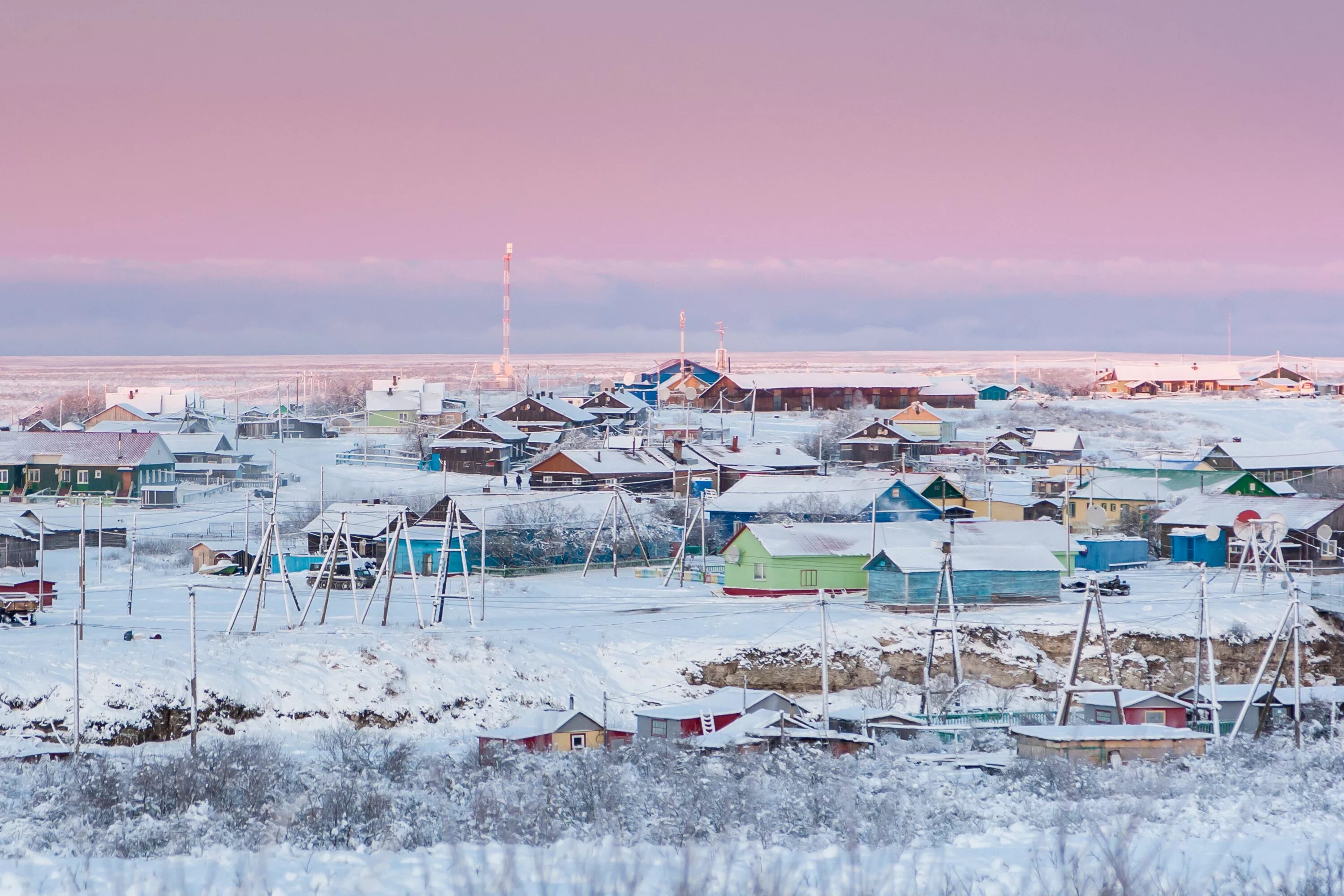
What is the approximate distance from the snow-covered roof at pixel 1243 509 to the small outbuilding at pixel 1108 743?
18.6m

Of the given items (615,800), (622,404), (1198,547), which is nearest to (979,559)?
(1198,547)

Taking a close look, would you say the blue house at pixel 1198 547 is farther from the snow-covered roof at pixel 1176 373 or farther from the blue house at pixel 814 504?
the snow-covered roof at pixel 1176 373

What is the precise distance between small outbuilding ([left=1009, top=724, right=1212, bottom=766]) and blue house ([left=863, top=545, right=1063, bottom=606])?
11.2 meters

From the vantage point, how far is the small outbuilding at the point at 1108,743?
15461 millimetres

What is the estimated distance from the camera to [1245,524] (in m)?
29.7

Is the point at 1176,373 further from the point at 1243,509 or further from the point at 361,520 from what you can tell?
the point at 361,520

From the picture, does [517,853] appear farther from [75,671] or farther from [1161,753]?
[75,671]

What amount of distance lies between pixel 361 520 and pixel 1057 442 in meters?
29.9

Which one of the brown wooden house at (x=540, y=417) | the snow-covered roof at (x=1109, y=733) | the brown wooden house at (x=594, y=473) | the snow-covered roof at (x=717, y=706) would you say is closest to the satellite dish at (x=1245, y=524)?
the snow-covered roof at (x=1109, y=733)

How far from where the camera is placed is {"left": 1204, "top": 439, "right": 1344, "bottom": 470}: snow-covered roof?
A: 1853 inches

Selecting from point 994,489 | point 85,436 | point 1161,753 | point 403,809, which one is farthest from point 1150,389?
point 403,809

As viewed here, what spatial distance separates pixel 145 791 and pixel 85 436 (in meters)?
39.5

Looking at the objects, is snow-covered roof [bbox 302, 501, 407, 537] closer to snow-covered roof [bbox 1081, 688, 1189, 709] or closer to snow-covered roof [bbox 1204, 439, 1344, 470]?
snow-covered roof [bbox 1081, 688, 1189, 709]

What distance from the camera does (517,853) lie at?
8562mm
